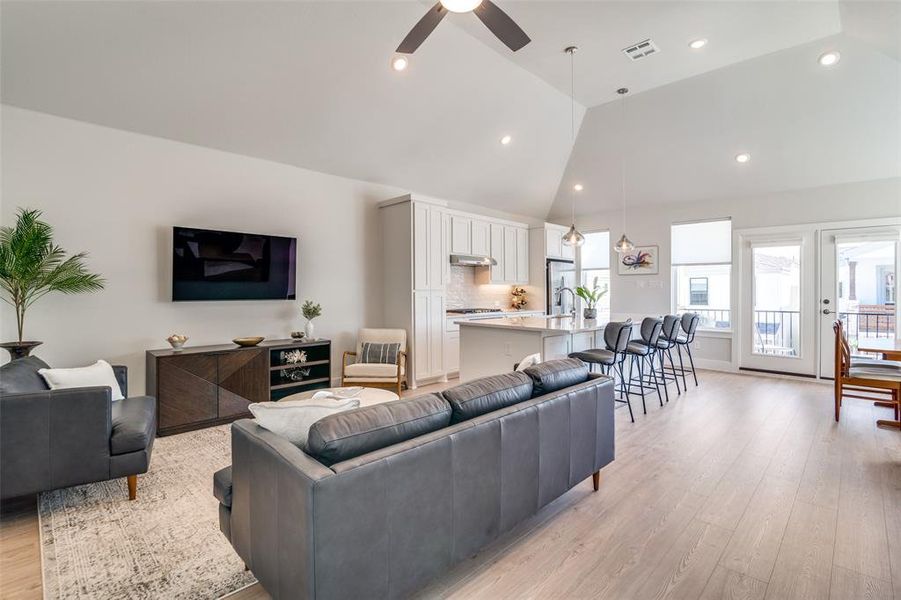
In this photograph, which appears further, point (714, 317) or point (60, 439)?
Answer: point (714, 317)

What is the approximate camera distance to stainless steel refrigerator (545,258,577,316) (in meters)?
7.60

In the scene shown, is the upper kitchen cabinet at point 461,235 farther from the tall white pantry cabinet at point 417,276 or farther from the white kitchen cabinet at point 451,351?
the white kitchen cabinet at point 451,351

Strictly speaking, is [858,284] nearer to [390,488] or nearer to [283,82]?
[390,488]

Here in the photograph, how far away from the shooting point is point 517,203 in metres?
7.60

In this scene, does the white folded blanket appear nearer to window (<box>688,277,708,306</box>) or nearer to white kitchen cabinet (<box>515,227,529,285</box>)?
white kitchen cabinet (<box>515,227,529,285</box>)

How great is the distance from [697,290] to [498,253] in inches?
131

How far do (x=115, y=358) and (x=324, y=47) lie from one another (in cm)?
343

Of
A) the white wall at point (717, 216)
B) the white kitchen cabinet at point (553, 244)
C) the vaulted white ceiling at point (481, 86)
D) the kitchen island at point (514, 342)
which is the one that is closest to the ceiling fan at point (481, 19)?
the vaulted white ceiling at point (481, 86)

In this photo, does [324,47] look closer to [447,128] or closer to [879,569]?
[447,128]

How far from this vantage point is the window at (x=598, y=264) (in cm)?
788

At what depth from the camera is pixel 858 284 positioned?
221 inches

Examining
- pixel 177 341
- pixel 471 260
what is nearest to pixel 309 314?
pixel 177 341

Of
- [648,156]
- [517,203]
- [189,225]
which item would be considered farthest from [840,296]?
[189,225]

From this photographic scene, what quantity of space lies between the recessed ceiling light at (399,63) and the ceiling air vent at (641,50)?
7.29ft
